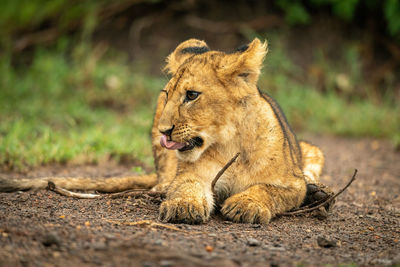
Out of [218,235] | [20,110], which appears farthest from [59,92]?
[218,235]

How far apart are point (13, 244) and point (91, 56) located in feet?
25.4

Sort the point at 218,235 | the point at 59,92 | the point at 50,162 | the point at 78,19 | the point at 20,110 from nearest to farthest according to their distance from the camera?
the point at 218,235 → the point at 50,162 → the point at 20,110 → the point at 59,92 → the point at 78,19

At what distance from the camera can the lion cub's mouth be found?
3.71 meters

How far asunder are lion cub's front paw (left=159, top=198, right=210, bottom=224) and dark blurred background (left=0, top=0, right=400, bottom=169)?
4067 millimetres

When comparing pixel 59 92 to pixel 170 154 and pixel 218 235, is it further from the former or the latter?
pixel 218 235

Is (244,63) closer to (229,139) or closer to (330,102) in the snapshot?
(229,139)

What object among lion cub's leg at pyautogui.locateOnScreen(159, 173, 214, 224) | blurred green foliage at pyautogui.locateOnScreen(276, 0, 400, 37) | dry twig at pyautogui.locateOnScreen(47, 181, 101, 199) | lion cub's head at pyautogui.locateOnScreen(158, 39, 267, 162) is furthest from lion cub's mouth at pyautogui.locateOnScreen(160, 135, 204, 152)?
blurred green foliage at pyautogui.locateOnScreen(276, 0, 400, 37)

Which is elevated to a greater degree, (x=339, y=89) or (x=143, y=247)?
(x=339, y=89)

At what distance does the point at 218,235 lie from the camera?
Result: 3195 millimetres

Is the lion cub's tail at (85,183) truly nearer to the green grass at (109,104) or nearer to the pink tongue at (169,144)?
the pink tongue at (169,144)

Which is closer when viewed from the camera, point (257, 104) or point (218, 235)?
point (218, 235)

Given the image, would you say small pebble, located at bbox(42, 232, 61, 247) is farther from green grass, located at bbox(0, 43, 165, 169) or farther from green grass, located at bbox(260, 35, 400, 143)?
green grass, located at bbox(260, 35, 400, 143)

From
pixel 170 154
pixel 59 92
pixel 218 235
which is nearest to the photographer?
pixel 218 235

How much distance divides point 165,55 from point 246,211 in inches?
313
